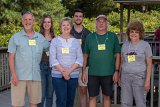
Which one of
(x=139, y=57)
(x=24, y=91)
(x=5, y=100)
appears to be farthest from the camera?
(x=5, y=100)

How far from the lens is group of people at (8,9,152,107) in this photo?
489cm

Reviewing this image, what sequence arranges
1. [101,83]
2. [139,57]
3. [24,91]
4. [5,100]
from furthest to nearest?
[5,100], [101,83], [24,91], [139,57]

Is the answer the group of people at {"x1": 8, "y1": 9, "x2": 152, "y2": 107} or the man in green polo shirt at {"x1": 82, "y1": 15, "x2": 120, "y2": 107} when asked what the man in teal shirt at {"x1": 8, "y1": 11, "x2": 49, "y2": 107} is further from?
the man in green polo shirt at {"x1": 82, "y1": 15, "x2": 120, "y2": 107}

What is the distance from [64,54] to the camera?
494 centimetres

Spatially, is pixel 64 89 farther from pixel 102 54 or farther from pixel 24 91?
pixel 102 54

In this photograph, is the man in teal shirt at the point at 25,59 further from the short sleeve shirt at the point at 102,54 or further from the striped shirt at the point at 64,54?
the short sleeve shirt at the point at 102,54

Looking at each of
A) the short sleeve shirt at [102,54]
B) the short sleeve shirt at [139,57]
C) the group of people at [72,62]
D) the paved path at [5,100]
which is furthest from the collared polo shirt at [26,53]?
the paved path at [5,100]

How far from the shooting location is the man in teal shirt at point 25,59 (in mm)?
4875

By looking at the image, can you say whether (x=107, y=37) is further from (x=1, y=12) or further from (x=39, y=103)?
(x=1, y=12)

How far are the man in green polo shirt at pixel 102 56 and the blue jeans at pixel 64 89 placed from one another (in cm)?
32

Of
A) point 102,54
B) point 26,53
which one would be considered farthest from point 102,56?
point 26,53

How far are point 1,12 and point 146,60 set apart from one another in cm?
1562

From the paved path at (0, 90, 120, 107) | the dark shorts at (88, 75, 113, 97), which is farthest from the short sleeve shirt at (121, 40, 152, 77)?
the paved path at (0, 90, 120, 107)

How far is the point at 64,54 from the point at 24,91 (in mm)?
783
